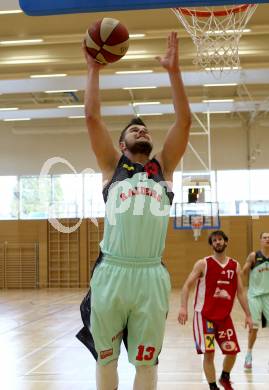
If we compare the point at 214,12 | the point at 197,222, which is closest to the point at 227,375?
the point at 214,12

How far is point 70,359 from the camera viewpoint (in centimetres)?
746

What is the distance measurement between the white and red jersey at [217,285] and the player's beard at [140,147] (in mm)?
2988

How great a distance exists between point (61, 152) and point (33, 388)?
54.1 ft

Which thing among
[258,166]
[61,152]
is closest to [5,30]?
[61,152]

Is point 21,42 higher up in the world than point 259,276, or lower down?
higher up

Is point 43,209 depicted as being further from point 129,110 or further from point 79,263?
point 129,110

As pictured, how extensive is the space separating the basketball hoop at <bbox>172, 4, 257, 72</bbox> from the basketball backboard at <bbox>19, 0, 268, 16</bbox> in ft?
8.86

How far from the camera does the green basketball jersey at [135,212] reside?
9.72ft

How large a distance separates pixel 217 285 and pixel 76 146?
16.4m

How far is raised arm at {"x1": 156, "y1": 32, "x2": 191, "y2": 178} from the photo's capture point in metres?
3.17

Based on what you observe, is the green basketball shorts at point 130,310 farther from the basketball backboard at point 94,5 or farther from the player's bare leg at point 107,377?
the basketball backboard at point 94,5

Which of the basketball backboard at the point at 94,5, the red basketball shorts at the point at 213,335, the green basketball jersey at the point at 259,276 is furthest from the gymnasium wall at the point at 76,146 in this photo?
the basketball backboard at the point at 94,5

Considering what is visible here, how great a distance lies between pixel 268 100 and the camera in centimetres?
1767

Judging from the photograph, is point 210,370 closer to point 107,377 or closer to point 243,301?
point 243,301
